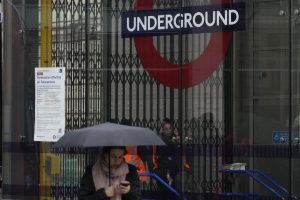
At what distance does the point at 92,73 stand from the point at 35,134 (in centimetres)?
131

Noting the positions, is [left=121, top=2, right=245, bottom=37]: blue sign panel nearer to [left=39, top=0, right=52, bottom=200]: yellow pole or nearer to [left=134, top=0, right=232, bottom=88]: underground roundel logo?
[left=134, top=0, right=232, bottom=88]: underground roundel logo

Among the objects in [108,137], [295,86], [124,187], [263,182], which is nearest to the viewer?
[124,187]

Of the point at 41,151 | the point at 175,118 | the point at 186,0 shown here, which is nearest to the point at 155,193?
the point at 175,118

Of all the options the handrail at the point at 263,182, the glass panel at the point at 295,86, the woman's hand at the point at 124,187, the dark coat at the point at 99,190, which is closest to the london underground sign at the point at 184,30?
the glass panel at the point at 295,86

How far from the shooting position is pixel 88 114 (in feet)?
37.2

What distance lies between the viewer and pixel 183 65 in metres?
10.9

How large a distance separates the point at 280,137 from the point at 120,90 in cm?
239

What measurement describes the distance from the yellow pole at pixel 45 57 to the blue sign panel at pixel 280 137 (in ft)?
11.2

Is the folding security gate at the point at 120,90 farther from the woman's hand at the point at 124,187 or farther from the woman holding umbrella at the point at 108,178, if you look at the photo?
the woman's hand at the point at 124,187

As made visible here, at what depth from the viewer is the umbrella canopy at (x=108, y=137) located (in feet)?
23.2

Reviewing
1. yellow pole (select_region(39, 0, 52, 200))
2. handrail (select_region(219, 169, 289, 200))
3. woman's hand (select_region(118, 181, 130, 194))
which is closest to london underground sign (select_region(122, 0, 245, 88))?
yellow pole (select_region(39, 0, 52, 200))

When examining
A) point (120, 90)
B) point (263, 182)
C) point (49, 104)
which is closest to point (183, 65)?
point (120, 90)

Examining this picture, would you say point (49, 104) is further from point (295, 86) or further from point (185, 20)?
point (295, 86)

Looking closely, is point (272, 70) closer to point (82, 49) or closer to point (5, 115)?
point (82, 49)
